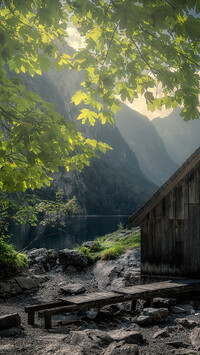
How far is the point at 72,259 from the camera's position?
18750mm

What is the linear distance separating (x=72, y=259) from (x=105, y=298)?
9.10 metres

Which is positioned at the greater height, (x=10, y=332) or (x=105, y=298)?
(x=105, y=298)

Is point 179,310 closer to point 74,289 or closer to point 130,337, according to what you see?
point 130,337

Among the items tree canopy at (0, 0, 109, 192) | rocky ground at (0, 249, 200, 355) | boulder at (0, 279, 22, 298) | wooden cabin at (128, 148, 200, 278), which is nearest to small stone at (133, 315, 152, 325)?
rocky ground at (0, 249, 200, 355)

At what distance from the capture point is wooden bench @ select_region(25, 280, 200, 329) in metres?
9.37

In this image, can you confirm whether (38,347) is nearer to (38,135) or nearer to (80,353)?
(80,353)

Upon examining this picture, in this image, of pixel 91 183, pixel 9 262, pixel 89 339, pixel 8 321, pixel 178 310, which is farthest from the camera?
pixel 91 183

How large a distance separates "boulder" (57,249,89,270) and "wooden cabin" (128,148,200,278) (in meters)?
6.06

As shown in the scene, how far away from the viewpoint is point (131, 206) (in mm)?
166875

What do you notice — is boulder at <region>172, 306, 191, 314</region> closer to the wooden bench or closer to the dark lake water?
the wooden bench

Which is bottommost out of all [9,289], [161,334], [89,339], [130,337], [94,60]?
[9,289]

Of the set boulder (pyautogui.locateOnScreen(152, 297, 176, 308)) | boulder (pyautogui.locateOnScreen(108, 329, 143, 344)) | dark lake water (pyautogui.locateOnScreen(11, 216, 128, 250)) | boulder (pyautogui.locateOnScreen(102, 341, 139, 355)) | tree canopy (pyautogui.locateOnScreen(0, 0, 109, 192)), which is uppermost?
tree canopy (pyautogui.locateOnScreen(0, 0, 109, 192))

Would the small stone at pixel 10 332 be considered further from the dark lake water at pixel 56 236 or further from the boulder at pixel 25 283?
the dark lake water at pixel 56 236

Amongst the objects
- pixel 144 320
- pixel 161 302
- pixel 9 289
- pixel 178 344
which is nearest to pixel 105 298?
pixel 144 320
